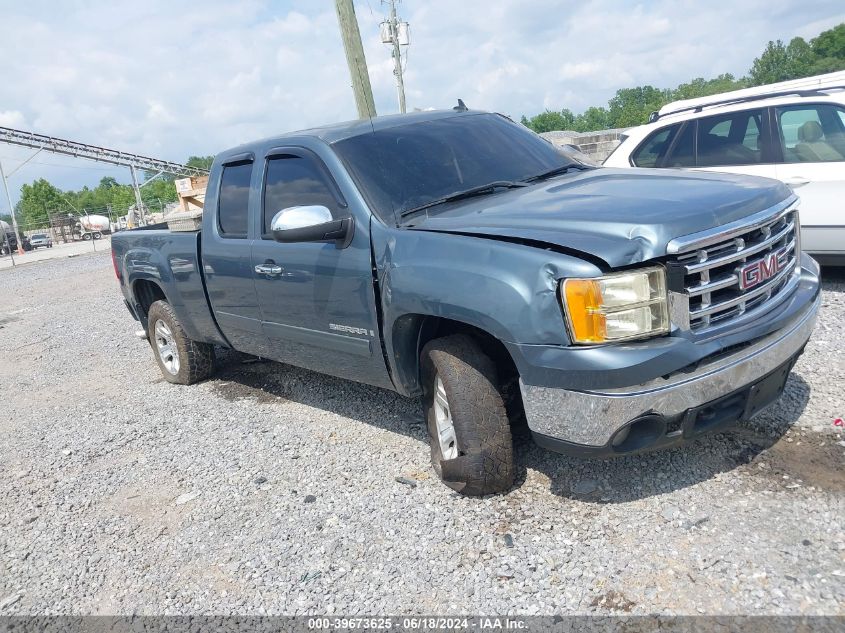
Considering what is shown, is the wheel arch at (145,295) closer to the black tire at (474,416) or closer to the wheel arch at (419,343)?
the wheel arch at (419,343)

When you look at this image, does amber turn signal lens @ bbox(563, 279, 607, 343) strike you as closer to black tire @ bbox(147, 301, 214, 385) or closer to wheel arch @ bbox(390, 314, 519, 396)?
wheel arch @ bbox(390, 314, 519, 396)

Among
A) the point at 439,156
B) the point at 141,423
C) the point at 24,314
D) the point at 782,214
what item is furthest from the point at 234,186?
the point at 24,314

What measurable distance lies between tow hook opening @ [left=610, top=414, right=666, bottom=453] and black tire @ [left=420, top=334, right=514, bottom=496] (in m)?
0.58

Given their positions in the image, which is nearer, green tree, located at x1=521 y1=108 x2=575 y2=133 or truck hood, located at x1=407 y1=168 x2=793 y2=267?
truck hood, located at x1=407 y1=168 x2=793 y2=267

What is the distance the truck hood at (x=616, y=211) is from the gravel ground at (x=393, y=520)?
1.26m

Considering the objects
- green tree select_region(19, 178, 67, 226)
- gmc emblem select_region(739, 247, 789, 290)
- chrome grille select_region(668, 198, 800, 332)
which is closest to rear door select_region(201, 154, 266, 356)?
chrome grille select_region(668, 198, 800, 332)

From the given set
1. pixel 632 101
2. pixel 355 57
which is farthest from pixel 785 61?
pixel 355 57

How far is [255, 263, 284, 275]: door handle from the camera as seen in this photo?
14.0ft

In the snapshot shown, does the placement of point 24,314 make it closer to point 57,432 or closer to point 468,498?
point 57,432

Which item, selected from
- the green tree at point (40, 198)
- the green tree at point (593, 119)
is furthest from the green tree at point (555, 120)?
the green tree at point (40, 198)

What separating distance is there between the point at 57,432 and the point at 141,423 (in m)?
0.69

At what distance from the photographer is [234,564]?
3.31 metres

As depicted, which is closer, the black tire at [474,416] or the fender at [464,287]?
the fender at [464,287]

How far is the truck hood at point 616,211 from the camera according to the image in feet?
9.08
